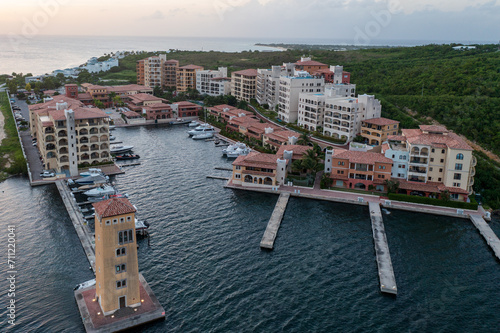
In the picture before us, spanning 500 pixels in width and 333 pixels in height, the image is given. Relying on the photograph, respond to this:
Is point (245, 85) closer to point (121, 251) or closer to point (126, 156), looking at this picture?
point (126, 156)

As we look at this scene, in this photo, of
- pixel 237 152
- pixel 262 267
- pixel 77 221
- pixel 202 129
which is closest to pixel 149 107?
pixel 202 129

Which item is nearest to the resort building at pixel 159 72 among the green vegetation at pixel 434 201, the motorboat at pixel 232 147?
the motorboat at pixel 232 147

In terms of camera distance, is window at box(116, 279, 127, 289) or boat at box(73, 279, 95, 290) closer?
window at box(116, 279, 127, 289)

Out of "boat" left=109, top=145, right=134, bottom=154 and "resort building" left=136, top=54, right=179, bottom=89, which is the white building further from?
"resort building" left=136, top=54, right=179, bottom=89

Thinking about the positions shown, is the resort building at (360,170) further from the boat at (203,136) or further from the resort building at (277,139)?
the boat at (203,136)

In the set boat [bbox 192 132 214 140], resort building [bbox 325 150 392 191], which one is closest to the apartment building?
resort building [bbox 325 150 392 191]

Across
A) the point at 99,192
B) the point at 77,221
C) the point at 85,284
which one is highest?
the point at 99,192
